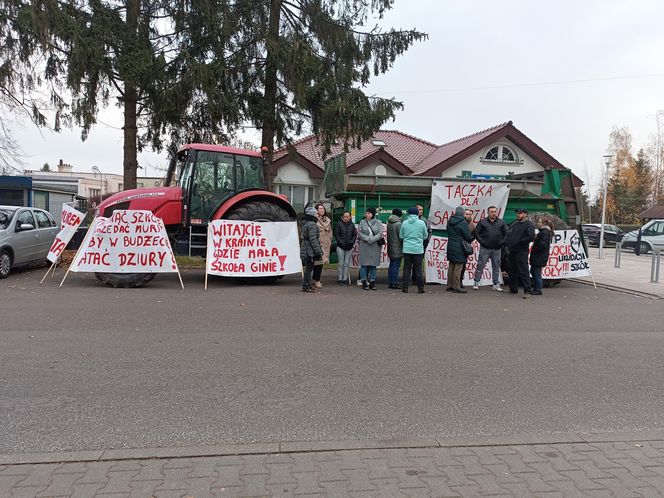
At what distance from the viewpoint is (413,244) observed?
1044 centimetres

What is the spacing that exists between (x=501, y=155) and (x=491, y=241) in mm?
18533

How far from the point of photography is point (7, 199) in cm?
2139

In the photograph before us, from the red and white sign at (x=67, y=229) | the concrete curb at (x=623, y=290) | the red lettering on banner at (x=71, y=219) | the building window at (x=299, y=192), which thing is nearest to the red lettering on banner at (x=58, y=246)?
the red and white sign at (x=67, y=229)

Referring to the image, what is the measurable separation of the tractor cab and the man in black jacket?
5.09 metres

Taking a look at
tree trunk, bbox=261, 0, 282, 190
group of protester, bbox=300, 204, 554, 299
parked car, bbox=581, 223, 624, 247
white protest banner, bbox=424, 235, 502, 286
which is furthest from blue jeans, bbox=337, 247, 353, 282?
parked car, bbox=581, 223, 624, 247

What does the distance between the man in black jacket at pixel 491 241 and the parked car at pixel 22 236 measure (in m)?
10.1

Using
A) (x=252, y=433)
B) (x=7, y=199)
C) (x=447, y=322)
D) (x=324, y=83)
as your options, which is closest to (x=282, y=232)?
(x=447, y=322)

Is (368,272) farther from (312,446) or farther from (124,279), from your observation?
(312,446)

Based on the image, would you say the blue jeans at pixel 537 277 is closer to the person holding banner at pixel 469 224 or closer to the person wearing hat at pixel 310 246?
the person holding banner at pixel 469 224

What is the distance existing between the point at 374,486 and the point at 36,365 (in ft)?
12.5

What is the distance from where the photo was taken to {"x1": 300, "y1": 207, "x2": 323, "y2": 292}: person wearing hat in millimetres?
10156

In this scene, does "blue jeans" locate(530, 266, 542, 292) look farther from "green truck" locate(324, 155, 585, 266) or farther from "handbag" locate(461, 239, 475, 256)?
"green truck" locate(324, 155, 585, 266)

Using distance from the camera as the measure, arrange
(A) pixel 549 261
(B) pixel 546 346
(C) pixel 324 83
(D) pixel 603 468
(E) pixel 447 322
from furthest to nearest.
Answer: (C) pixel 324 83 < (A) pixel 549 261 < (E) pixel 447 322 < (B) pixel 546 346 < (D) pixel 603 468

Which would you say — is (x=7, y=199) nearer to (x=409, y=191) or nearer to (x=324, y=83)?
(x=324, y=83)
